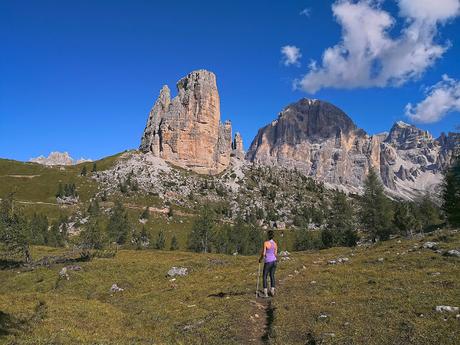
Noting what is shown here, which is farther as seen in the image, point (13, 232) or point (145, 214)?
point (145, 214)

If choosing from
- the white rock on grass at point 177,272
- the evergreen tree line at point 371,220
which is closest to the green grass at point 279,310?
the white rock on grass at point 177,272

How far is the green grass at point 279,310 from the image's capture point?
15.8m

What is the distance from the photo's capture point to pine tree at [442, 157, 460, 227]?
65.7 m

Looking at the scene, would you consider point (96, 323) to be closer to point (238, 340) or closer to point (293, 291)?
point (238, 340)

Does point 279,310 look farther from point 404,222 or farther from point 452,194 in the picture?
point 404,222

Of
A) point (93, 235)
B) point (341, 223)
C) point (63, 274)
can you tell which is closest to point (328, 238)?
point (341, 223)

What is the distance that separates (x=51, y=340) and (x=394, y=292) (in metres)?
16.4

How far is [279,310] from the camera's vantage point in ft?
65.7

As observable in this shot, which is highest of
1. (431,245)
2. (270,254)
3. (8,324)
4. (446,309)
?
(431,245)

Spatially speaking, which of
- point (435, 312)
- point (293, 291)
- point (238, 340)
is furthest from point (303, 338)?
point (293, 291)

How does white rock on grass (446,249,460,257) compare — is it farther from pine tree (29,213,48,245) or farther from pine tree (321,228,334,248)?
pine tree (29,213,48,245)

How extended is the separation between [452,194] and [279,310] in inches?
2829

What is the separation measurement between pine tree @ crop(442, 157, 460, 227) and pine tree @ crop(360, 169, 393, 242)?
11674 millimetres

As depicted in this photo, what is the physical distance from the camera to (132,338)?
17.8 metres
